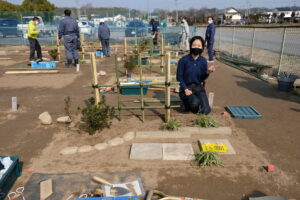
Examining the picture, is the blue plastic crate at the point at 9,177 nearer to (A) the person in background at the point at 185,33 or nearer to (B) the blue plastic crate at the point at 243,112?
(B) the blue plastic crate at the point at 243,112

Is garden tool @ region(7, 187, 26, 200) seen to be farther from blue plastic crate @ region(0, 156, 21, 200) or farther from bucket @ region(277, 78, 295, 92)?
bucket @ region(277, 78, 295, 92)

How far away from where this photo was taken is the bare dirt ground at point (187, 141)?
307 centimetres

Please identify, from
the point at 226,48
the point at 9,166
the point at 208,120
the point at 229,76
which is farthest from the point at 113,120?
the point at 226,48

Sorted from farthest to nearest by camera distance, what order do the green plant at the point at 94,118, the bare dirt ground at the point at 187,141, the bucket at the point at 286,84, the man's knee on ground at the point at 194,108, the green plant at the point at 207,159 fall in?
the bucket at the point at 286,84
the man's knee on ground at the point at 194,108
the green plant at the point at 94,118
the green plant at the point at 207,159
the bare dirt ground at the point at 187,141

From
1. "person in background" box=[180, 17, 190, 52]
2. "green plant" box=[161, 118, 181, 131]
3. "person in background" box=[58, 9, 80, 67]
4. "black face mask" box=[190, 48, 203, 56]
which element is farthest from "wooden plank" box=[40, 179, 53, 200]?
"person in background" box=[180, 17, 190, 52]

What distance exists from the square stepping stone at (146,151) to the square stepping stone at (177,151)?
0.09 meters

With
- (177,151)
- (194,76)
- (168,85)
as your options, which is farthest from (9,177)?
(194,76)

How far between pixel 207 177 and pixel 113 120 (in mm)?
2298

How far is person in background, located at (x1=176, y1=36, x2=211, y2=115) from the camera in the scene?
15.5 feet

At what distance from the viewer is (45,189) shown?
294 centimetres

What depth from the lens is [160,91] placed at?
708 centimetres

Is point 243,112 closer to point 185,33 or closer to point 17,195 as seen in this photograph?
point 17,195

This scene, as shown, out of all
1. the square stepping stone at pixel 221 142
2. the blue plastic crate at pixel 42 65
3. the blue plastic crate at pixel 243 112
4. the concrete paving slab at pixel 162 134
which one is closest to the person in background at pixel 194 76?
the blue plastic crate at pixel 243 112

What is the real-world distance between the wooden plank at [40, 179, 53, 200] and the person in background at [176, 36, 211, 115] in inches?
110
